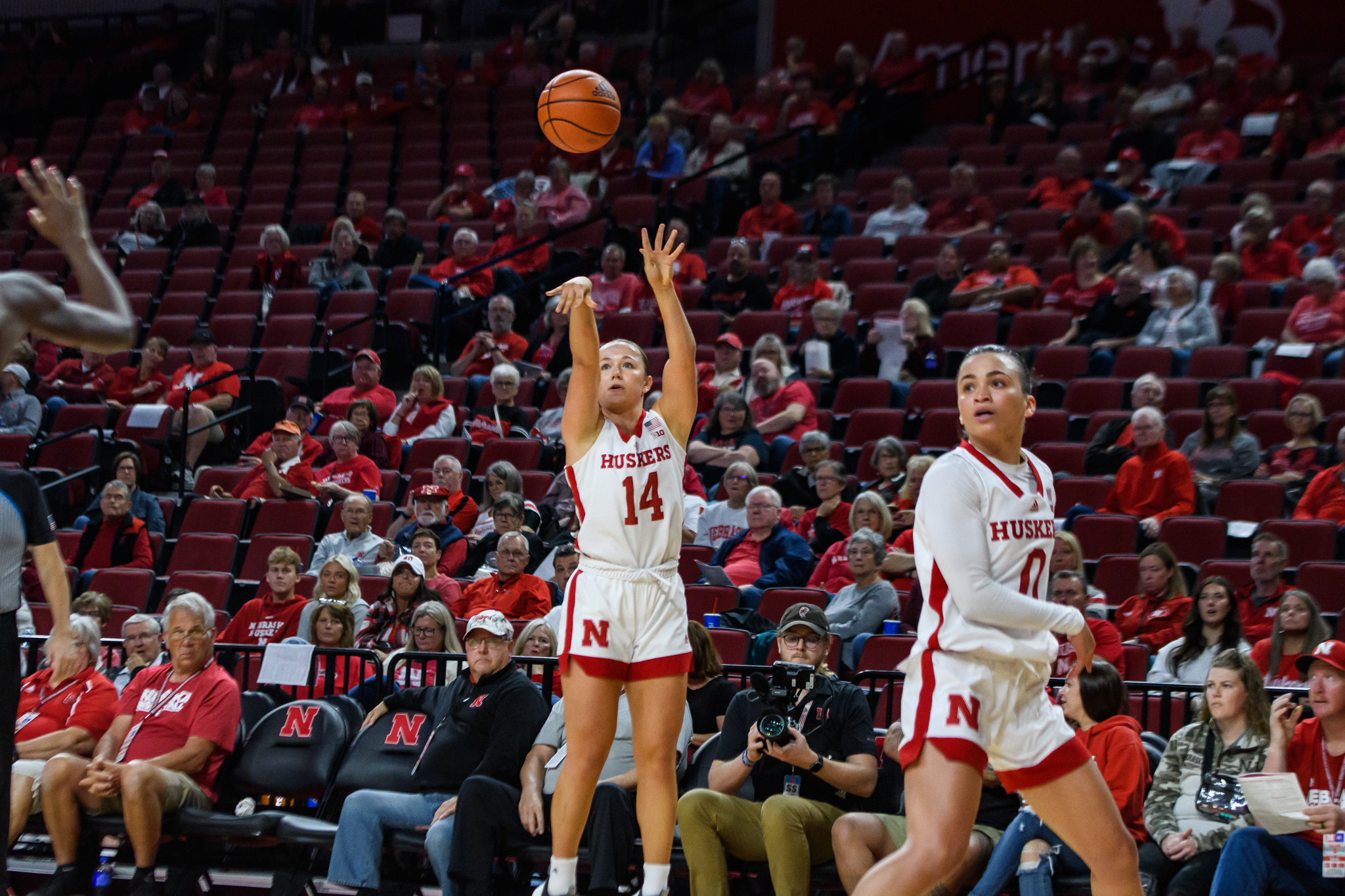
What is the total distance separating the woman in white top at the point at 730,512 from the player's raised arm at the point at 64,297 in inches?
226

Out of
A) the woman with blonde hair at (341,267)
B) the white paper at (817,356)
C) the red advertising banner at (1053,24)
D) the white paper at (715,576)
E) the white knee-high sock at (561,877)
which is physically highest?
the red advertising banner at (1053,24)

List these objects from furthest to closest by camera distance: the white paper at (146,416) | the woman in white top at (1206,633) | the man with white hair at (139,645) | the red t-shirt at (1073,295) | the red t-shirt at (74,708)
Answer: the white paper at (146,416) → the red t-shirt at (1073,295) → the man with white hair at (139,645) → the red t-shirt at (74,708) → the woman in white top at (1206,633)

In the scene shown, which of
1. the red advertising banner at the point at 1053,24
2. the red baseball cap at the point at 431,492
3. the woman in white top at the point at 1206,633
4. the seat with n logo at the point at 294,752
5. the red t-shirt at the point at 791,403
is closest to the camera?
the seat with n logo at the point at 294,752

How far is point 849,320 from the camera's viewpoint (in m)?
10.9

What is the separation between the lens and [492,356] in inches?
447

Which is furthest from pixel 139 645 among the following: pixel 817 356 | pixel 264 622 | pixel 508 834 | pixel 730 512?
pixel 817 356

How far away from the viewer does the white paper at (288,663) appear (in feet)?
20.8

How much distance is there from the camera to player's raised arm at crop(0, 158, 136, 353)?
2.93m

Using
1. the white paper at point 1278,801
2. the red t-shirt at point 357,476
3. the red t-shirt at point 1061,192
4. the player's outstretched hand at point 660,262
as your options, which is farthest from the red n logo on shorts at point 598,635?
the red t-shirt at point 1061,192

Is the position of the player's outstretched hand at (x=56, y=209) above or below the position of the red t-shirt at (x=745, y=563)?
above

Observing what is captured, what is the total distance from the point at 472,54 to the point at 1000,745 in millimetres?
15189

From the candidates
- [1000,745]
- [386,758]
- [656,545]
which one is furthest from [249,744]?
[1000,745]

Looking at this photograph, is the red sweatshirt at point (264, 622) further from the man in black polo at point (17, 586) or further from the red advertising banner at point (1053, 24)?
the red advertising banner at point (1053, 24)

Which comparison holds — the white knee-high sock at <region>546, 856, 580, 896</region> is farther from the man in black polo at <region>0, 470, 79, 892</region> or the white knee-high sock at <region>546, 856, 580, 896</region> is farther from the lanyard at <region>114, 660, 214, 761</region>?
the lanyard at <region>114, 660, 214, 761</region>
